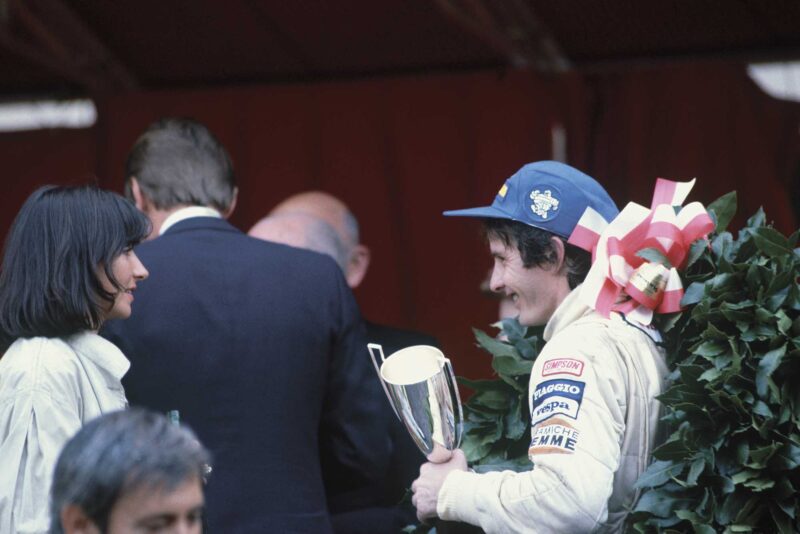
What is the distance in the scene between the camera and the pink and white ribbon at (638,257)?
260 centimetres

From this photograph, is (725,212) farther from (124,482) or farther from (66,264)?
(124,482)

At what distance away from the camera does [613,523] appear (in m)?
2.53

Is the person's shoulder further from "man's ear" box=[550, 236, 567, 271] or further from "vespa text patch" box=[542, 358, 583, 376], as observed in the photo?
"man's ear" box=[550, 236, 567, 271]

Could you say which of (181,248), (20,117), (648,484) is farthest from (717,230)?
(20,117)

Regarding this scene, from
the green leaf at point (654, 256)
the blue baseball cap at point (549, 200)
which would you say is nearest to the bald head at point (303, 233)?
the blue baseball cap at point (549, 200)

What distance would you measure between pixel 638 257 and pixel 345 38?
8.63ft

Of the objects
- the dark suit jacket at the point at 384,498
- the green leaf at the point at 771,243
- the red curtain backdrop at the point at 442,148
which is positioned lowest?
the dark suit jacket at the point at 384,498

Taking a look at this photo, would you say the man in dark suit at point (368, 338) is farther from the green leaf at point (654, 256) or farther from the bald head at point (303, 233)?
the green leaf at point (654, 256)

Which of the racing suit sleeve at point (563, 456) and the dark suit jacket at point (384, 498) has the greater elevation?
the racing suit sleeve at point (563, 456)

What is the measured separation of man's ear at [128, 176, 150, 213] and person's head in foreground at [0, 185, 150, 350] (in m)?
0.86

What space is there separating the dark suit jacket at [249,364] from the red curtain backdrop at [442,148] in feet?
6.51

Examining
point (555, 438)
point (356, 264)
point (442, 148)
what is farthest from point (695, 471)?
point (442, 148)

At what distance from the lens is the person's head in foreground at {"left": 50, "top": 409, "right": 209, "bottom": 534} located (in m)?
1.73

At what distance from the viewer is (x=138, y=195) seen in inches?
135
